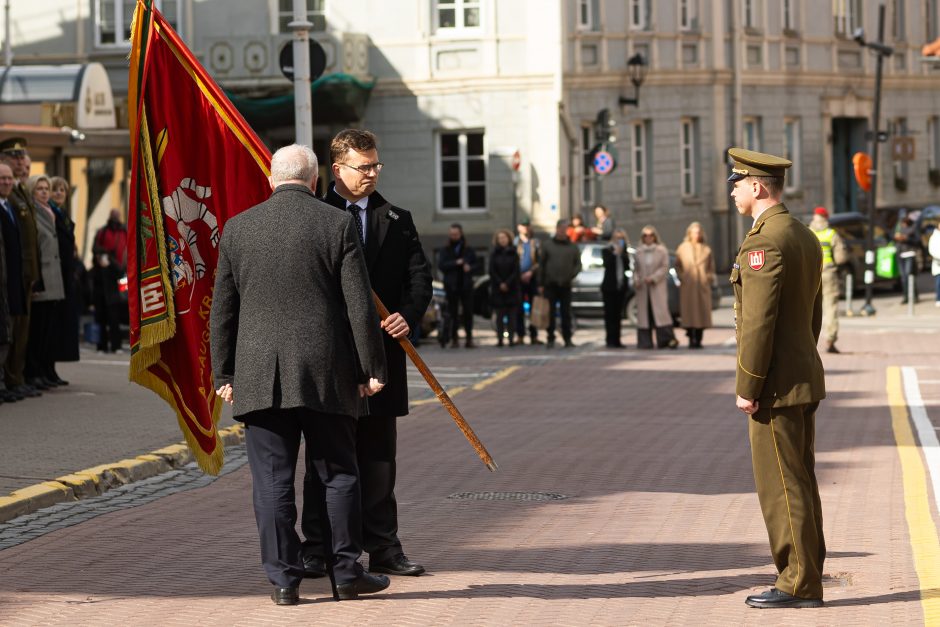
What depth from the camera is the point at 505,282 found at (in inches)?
1037

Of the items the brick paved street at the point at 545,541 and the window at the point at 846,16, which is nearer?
the brick paved street at the point at 545,541

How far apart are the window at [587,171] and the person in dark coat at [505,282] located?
48.0 ft

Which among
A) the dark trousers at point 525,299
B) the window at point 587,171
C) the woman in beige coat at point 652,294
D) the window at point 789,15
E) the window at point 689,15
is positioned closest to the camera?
the woman in beige coat at point 652,294

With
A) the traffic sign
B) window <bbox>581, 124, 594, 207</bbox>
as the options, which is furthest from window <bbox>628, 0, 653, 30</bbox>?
the traffic sign

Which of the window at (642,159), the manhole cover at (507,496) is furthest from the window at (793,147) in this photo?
the manhole cover at (507,496)

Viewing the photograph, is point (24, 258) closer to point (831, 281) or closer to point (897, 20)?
point (831, 281)

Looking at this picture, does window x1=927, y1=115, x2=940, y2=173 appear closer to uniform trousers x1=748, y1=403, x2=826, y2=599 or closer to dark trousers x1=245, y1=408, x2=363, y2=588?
uniform trousers x1=748, y1=403, x2=826, y2=599

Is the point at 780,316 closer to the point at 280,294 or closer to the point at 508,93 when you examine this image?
the point at 280,294

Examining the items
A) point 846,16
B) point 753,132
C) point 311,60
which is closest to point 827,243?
point 311,60

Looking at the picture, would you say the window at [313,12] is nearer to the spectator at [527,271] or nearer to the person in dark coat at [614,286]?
the spectator at [527,271]

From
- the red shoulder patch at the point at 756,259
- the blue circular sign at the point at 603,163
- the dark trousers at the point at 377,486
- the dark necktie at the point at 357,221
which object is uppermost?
the blue circular sign at the point at 603,163

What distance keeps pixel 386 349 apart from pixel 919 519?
3.44 m

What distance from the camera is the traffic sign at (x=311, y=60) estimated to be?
18703mm

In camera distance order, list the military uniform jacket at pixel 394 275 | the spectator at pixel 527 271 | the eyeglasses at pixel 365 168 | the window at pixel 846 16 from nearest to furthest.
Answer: the eyeglasses at pixel 365 168 < the military uniform jacket at pixel 394 275 < the spectator at pixel 527 271 < the window at pixel 846 16
